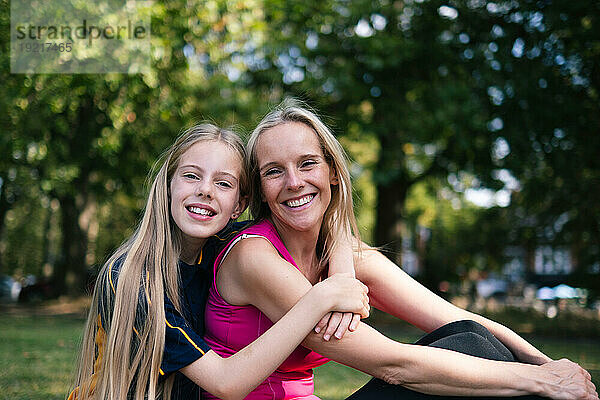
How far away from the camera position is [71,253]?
20172 mm

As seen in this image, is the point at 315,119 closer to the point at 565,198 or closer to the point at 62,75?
the point at 62,75

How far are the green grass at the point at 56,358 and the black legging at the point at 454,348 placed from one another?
140 cm

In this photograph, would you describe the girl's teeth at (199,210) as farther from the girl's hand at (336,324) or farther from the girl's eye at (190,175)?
the girl's hand at (336,324)

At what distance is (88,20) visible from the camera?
1201 centimetres

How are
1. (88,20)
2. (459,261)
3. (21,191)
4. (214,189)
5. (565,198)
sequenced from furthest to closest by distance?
(459,261)
(21,191)
(565,198)
(88,20)
(214,189)

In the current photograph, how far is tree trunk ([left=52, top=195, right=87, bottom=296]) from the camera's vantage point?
1991cm

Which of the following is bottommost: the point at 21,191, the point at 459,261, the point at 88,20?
the point at 459,261

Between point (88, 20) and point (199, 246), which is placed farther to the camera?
point (88, 20)

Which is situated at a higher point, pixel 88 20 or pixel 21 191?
pixel 88 20

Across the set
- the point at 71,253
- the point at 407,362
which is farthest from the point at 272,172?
the point at 71,253

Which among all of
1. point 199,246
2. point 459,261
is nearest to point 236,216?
point 199,246

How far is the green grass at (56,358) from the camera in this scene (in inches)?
246

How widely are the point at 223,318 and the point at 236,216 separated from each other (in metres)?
0.54

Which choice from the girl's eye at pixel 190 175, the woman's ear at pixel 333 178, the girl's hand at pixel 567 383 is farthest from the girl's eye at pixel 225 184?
the girl's hand at pixel 567 383
